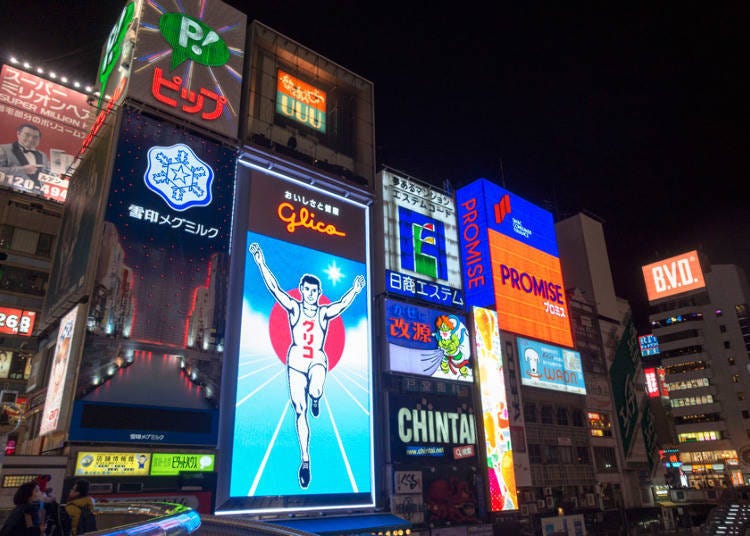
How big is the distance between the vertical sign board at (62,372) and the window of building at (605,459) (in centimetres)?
3760

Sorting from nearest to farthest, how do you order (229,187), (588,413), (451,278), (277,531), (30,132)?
(277,531), (229,187), (30,132), (451,278), (588,413)

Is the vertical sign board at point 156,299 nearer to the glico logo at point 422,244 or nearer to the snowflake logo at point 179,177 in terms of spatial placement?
the snowflake logo at point 179,177

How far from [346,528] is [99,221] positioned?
15011 millimetres

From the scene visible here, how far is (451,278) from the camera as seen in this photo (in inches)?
1300

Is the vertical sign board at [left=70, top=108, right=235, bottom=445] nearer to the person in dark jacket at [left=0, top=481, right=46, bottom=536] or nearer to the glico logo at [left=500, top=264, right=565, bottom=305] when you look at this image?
the person in dark jacket at [left=0, top=481, right=46, bottom=536]

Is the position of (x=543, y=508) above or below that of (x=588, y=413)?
below

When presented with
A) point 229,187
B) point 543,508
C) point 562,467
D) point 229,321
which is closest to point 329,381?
point 229,321

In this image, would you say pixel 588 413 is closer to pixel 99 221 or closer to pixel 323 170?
pixel 323 170

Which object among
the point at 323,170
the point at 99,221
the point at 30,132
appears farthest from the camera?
the point at 30,132

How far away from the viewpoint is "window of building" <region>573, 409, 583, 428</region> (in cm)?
4147

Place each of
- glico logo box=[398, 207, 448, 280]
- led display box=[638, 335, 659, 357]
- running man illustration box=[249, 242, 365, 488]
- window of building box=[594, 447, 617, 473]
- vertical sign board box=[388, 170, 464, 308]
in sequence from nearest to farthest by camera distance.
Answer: running man illustration box=[249, 242, 365, 488] → vertical sign board box=[388, 170, 464, 308] → glico logo box=[398, 207, 448, 280] → window of building box=[594, 447, 617, 473] → led display box=[638, 335, 659, 357]

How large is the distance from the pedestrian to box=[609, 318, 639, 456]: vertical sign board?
154 ft

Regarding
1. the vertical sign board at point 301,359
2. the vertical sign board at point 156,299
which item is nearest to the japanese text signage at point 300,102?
the vertical sign board at point 301,359

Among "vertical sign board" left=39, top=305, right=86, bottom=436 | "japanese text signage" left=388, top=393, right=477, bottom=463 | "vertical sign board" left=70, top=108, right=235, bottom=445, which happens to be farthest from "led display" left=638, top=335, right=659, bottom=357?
"vertical sign board" left=39, top=305, right=86, bottom=436
